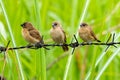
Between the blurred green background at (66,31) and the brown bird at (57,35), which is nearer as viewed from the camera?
the brown bird at (57,35)

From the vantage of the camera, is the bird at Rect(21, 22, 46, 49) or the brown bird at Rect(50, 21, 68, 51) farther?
the brown bird at Rect(50, 21, 68, 51)

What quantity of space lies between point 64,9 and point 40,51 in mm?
2399

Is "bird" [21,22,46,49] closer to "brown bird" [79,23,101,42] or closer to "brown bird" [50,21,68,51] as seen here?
"brown bird" [50,21,68,51]

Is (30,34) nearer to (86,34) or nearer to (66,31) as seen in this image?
(86,34)

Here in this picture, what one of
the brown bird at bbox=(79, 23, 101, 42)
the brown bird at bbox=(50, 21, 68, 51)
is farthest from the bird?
the brown bird at bbox=(79, 23, 101, 42)

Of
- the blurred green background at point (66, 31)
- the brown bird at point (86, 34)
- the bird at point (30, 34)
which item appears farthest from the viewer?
the blurred green background at point (66, 31)

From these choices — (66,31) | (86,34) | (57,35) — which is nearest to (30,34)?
(57,35)

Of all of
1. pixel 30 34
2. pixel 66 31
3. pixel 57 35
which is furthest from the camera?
pixel 66 31

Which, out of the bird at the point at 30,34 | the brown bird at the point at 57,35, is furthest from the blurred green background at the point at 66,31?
the bird at the point at 30,34

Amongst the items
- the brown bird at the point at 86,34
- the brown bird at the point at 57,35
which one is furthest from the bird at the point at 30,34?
the brown bird at the point at 86,34

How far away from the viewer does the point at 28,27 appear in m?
3.02

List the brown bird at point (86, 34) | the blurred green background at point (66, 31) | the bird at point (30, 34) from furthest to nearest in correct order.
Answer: the blurred green background at point (66, 31)
the brown bird at point (86, 34)
the bird at point (30, 34)

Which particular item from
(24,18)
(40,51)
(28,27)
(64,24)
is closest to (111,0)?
(64,24)

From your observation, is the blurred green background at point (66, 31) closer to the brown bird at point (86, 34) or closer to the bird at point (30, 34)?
the brown bird at point (86, 34)
